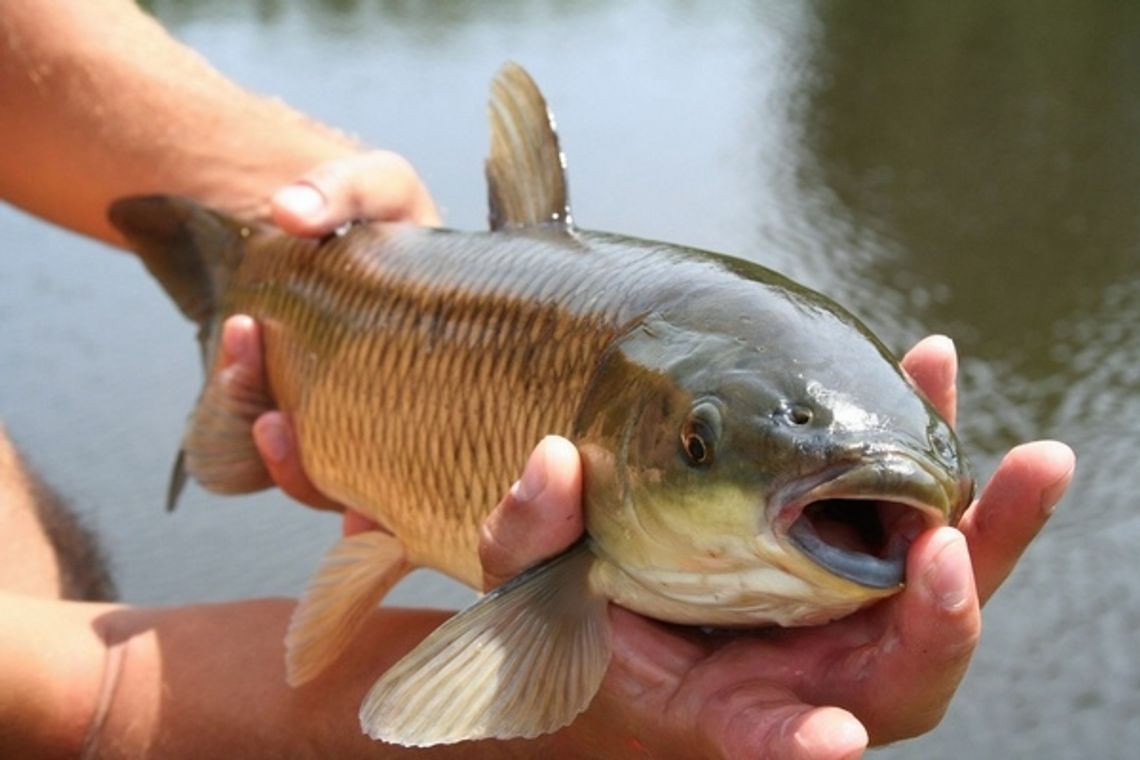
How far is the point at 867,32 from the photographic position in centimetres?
1035

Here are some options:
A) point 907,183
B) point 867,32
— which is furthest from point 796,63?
point 907,183

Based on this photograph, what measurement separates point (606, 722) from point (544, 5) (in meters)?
12.2

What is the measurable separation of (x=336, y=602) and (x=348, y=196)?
71 cm

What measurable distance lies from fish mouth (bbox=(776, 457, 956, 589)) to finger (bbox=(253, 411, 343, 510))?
1.15 m

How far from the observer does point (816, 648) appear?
1.24 meters

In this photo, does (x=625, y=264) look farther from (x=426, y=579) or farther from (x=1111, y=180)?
(x=1111, y=180)

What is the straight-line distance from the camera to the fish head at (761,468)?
42.3 inches

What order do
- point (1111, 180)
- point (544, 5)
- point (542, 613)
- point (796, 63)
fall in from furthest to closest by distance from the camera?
point (544, 5) < point (796, 63) < point (1111, 180) < point (542, 613)

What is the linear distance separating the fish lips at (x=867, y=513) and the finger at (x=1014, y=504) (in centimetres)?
7

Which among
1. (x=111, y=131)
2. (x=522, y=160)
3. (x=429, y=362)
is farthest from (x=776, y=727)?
(x=111, y=131)

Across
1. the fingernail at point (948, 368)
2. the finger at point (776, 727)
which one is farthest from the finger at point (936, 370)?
the finger at point (776, 727)

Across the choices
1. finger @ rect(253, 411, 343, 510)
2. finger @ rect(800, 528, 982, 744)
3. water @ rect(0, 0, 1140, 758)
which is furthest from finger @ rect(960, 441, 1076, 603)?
water @ rect(0, 0, 1140, 758)

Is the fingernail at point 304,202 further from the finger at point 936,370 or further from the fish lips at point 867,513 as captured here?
the fish lips at point 867,513

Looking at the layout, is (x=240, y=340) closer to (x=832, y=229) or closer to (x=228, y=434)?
(x=228, y=434)
